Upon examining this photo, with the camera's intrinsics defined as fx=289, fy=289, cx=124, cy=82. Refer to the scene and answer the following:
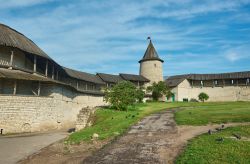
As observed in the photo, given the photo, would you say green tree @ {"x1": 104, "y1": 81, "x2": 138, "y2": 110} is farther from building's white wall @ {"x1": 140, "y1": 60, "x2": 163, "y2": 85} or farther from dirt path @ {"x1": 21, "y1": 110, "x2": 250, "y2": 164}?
building's white wall @ {"x1": 140, "y1": 60, "x2": 163, "y2": 85}

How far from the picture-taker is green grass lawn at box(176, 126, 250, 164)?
34.0 feet

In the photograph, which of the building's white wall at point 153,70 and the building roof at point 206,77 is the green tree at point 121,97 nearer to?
the building roof at point 206,77

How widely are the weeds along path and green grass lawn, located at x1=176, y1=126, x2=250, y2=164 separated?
551 mm

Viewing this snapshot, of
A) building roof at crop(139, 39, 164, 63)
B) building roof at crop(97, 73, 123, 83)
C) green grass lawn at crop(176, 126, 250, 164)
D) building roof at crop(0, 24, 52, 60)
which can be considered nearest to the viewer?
green grass lawn at crop(176, 126, 250, 164)

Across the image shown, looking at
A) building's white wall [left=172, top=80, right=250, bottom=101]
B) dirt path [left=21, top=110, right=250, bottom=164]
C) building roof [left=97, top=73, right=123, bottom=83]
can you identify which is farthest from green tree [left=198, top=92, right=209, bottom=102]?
dirt path [left=21, top=110, right=250, bottom=164]

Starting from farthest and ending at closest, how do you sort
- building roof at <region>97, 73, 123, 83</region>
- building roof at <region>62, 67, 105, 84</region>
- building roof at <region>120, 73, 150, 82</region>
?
building roof at <region>120, 73, 150, 82</region> → building roof at <region>97, 73, 123, 83</region> → building roof at <region>62, 67, 105, 84</region>

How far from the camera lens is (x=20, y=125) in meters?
25.9

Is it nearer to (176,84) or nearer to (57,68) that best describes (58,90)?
(57,68)

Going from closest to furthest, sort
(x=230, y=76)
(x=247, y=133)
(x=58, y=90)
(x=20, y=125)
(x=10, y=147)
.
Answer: (x=247, y=133)
(x=10, y=147)
(x=20, y=125)
(x=58, y=90)
(x=230, y=76)

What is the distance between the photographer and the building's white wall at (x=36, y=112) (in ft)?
82.4

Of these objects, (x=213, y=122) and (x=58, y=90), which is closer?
(x=213, y=122)

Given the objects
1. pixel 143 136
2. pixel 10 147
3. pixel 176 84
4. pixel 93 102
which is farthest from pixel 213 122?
pixel 176 84

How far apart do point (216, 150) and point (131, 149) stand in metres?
3.65

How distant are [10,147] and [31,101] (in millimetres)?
10558
